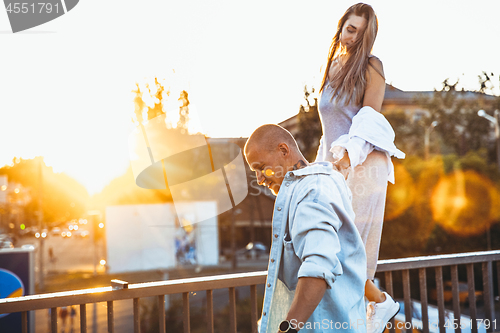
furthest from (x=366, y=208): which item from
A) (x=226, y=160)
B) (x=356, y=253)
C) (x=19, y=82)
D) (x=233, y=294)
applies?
(x=19, y=82)

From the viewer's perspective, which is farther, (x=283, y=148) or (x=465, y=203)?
(x=465, y=203)

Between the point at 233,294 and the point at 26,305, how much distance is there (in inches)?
35.9

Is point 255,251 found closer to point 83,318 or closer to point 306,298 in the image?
point 83,318

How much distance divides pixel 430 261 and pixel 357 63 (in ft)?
4.68

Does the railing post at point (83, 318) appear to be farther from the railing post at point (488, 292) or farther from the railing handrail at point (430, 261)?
the railing post at point (488, 292)

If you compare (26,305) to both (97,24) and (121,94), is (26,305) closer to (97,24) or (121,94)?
(97,24)

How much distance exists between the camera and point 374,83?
71.1 inches

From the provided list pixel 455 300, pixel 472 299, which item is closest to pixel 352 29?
pixel 455 300

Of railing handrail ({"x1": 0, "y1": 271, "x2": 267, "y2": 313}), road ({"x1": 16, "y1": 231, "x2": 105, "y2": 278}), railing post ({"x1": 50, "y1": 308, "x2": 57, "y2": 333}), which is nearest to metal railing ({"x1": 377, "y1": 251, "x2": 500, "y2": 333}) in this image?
railing handrail ({"x1": 0, "y1": 271, "x2": 267, "y2": 313})

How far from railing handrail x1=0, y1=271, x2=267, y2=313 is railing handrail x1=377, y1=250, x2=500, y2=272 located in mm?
701

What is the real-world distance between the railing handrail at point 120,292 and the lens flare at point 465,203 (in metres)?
15.6

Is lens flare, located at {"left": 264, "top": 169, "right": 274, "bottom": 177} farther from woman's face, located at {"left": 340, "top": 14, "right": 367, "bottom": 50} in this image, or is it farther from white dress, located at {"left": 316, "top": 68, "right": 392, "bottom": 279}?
woman's face, located at {"left": 340, "top": 14, "right": 367, "bottom": 50}

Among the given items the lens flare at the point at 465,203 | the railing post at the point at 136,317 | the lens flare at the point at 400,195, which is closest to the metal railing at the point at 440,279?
the railing post at the point at 136,317

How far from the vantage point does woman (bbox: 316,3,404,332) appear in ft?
5.77
